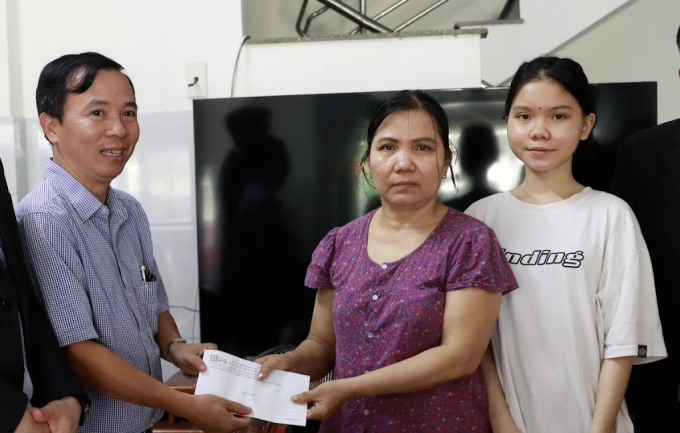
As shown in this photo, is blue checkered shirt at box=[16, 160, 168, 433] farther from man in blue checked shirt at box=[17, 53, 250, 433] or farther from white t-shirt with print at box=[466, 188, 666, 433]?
white t-shirt with print at box=[466, 188, 666, 433]

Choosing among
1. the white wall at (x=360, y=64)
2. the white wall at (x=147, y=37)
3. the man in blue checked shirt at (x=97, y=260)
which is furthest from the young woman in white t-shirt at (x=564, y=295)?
the white wall at (x=147, y=37)

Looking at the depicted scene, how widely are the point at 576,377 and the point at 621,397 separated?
4.1 inches

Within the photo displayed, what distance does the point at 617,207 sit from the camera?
1.44 meters

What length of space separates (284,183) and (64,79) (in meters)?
0.99

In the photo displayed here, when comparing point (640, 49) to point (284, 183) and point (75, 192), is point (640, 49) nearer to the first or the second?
point (284, 183)

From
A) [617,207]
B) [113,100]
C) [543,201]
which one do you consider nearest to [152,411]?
[113,100]

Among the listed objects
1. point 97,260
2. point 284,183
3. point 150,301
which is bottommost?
point 150,301

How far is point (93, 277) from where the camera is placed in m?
1.29

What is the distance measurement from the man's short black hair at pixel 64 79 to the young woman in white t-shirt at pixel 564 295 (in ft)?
3.10

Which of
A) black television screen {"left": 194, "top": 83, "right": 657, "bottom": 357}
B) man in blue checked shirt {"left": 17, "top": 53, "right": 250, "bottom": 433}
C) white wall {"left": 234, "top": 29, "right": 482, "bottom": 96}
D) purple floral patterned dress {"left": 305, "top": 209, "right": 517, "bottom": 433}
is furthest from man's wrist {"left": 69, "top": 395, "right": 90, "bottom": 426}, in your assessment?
white wall {"left": 234, "top": 29, "right": 482, "bottom": 96}

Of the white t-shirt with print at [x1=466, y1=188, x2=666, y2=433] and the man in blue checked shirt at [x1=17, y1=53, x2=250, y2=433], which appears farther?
the white t-shirt with print at [x1=466, y1=188, x2=666, y2=433]

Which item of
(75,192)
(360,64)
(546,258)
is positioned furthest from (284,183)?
(546,258)

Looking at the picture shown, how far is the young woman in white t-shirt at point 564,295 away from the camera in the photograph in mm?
1397

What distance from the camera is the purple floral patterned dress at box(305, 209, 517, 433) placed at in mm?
1275
